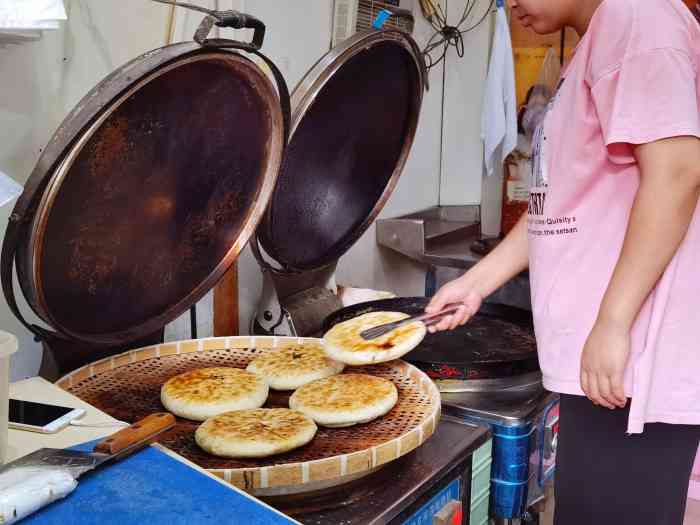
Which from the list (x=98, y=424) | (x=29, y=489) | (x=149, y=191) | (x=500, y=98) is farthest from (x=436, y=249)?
(x=29, y=489)

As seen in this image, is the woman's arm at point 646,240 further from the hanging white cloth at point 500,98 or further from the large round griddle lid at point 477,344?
the hanging white cloth at point 500,98

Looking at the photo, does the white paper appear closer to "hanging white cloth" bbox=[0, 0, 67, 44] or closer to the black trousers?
"hanging white cloth" bbox=[0, 0, 67, 44]

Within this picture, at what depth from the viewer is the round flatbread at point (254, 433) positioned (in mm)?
1152

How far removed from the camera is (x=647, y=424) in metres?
1.25

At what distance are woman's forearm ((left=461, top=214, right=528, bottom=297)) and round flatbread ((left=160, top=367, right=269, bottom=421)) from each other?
0.54 meters

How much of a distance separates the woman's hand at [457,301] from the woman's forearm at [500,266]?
1 centimetres

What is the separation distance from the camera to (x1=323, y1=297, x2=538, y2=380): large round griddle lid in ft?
5.46

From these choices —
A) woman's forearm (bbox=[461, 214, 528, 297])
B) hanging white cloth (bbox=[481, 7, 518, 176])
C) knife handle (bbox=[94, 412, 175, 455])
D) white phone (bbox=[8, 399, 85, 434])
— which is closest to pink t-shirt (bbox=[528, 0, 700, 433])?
woman's forearm (bbox=[461, 214, 528, 297])

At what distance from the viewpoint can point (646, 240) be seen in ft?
3.61

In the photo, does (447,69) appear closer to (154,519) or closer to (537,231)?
(537,231)

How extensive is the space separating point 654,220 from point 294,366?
81 centimetres

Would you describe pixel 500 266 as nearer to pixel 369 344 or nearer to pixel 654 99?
pixel 369 344

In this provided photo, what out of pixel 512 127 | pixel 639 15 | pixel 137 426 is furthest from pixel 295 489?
pixel 512 127

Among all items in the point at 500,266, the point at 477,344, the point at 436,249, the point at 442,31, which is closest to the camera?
the point at 500,266
